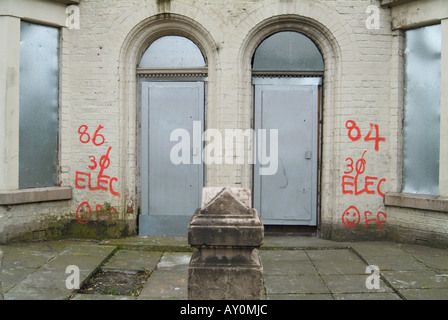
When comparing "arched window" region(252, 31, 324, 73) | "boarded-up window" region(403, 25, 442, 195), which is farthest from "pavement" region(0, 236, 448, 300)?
"arched window" region(252, 31, 324, 73)

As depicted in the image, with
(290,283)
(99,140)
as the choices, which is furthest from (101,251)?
(290,283)

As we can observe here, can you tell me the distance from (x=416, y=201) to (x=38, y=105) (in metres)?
6.29

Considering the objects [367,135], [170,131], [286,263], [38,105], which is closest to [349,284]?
[286,263]

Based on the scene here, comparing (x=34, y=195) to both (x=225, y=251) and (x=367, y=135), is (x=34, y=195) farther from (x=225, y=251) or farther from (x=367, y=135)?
(x=367, y=135)

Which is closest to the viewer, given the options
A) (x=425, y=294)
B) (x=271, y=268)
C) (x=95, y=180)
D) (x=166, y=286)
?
(x=425, y=294)

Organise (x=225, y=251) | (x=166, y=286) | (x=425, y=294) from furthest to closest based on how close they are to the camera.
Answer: (x=166, y=286), (x=425, y=294), (x=225, y=251)

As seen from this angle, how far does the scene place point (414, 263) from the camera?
242 inches

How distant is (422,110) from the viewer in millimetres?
7301

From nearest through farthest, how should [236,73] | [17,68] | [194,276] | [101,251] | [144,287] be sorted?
[194,276]
[144,287]
[101,251]
[17,68]
[236,73]

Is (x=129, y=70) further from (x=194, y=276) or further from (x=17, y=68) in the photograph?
(x=194, y=276)

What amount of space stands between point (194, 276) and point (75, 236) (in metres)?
4.50

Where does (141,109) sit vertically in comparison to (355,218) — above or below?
above

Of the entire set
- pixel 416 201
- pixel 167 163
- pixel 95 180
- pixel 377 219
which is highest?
pixel 167 163

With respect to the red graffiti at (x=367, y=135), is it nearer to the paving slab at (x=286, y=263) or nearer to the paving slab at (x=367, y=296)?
the paving slab at (x=286, y=263)
